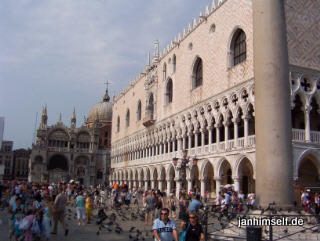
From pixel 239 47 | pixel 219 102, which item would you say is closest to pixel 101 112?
pixel 219 102

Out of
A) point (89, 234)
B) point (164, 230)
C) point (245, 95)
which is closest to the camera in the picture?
point (164, 230)

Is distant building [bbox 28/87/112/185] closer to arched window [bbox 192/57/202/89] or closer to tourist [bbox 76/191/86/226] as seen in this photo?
arched window [bbox 192/57/202/89]

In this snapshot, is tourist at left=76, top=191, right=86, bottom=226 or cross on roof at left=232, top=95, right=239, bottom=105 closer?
tourist at left=76, top=191, right=86, bottom=226

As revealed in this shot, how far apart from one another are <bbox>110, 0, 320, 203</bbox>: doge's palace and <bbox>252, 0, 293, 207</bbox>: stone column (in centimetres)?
213

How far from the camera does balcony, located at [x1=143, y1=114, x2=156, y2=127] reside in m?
33.2

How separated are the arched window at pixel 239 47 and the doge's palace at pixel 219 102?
56mm

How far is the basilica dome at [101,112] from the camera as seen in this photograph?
65438 mm

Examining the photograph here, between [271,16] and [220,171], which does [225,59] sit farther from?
[271,16]

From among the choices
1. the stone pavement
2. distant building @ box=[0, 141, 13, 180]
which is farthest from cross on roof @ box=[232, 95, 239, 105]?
distant building @ box=[0, 141, 13, 180]

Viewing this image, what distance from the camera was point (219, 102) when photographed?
854 inches

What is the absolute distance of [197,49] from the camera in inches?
1010

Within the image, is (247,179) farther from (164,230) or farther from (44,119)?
(44,119)

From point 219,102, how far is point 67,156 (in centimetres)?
3324

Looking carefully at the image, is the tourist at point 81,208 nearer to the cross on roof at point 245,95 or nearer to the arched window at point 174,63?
the cross on roof at point 245,95
